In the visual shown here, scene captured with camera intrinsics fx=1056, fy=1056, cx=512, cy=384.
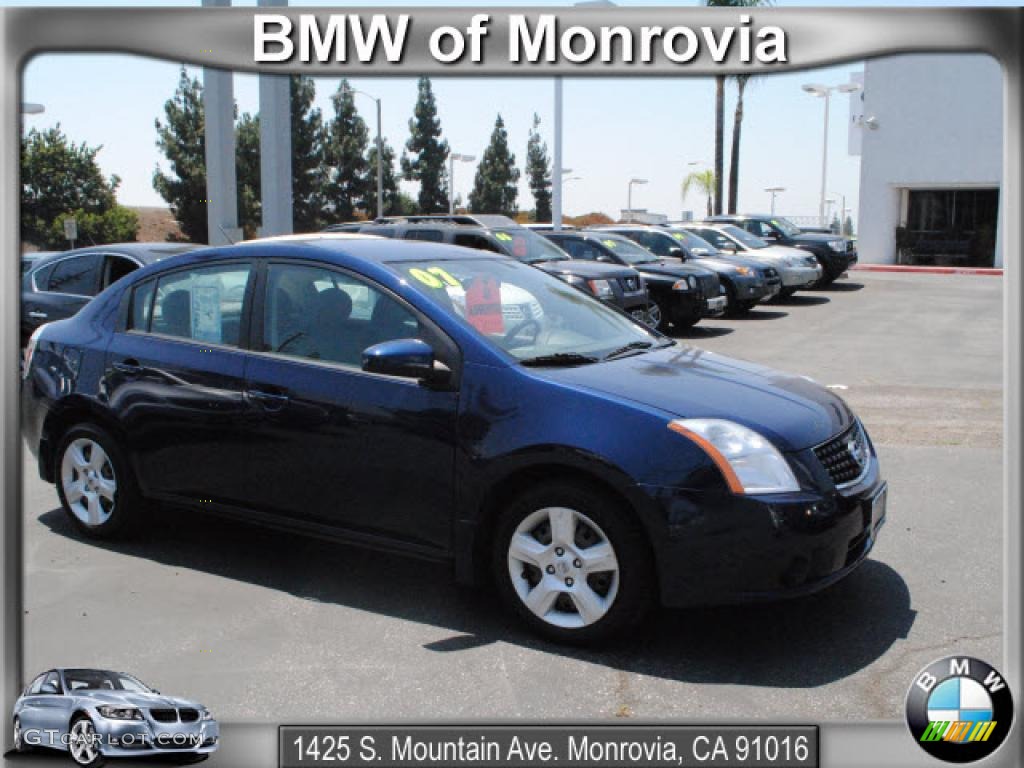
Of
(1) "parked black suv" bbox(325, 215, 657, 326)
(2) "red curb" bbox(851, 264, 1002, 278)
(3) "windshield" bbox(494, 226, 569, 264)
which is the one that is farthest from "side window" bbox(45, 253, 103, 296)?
(2) "red curb" bbox(851, 264, 1002, 278)

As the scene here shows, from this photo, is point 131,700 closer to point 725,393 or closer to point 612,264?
point 725,393

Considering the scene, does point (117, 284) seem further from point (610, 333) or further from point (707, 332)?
point (707, 332)

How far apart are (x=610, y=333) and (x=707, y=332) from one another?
11.3 m

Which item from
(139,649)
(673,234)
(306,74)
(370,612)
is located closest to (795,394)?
(370,612)

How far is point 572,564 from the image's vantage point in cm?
400

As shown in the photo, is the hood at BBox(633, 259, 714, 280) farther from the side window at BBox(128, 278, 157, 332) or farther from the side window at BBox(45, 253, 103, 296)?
the side window at BBox(128, 278, 157, 332)

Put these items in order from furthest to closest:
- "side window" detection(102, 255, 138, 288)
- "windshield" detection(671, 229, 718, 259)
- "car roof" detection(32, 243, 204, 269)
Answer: "windshield" detection(671, 229, 718, 259) < "side window" detection(102, 255, 138, 288) < "car roof" detection(32, 243, 204, 269)

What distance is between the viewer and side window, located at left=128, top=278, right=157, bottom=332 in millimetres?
5309

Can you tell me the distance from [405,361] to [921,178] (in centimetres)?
3434

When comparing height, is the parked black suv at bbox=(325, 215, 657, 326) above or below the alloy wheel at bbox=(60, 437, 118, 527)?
above

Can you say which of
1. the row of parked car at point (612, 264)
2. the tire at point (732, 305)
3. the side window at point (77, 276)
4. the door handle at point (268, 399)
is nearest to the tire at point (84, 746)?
the door handle at point (268, 399)

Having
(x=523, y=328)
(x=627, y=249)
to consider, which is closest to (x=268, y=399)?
(x=523, y=328)

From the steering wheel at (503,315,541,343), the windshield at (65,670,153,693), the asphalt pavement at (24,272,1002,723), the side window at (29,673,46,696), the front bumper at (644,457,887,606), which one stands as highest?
the steering wheel at (503,315,541,343)

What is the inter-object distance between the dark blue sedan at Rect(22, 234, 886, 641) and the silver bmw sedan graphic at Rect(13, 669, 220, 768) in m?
1.57
